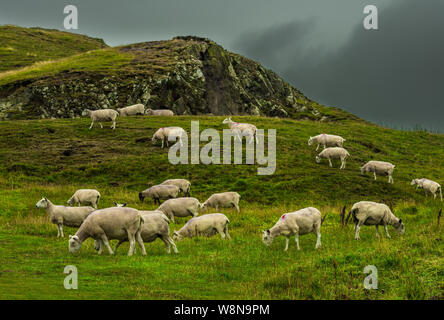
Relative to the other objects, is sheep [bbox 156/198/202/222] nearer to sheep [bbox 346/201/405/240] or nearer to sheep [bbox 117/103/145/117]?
sheep [bbox 346/201/405/240]

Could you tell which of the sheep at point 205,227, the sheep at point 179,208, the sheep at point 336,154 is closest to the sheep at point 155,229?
the sheep at point 205,227

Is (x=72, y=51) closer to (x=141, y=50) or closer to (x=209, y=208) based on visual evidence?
(x=141, y=50)

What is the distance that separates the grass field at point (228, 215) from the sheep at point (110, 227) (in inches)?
22.2

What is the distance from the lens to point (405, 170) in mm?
49156

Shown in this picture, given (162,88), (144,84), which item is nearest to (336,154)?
(162,88)

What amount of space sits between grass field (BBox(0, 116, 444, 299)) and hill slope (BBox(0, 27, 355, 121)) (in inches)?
635

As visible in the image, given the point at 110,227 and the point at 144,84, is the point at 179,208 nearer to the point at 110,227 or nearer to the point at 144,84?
the point at 110,227

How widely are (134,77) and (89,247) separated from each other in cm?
6356

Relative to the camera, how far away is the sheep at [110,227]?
56.2ft

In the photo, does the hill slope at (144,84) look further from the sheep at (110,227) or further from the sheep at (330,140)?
the sheep at (110,227)

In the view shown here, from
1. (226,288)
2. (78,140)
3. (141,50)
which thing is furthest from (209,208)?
(141,50)

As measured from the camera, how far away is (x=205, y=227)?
22.1 meters

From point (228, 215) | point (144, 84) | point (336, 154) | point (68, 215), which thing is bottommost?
point (228, 215)

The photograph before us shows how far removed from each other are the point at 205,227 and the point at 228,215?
23.6 ft
